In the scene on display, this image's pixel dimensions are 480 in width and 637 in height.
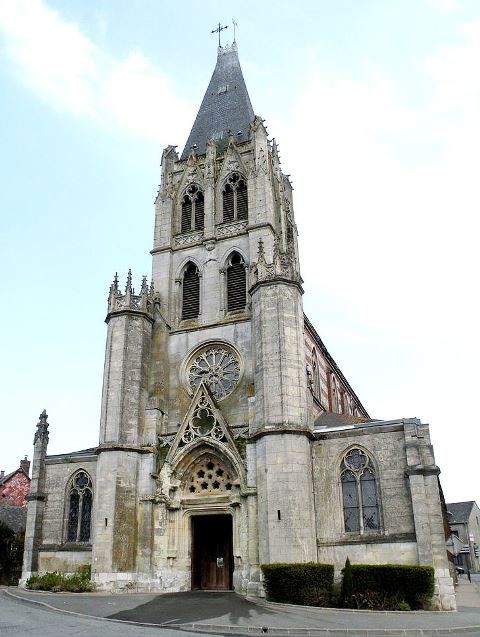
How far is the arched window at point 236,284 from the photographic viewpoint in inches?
A: 1155

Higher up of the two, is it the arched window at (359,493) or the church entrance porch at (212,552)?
the arched window at (359,493)

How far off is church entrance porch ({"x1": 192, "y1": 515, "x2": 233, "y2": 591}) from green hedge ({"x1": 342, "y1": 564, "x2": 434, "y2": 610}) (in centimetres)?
783

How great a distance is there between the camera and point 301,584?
1975 cm

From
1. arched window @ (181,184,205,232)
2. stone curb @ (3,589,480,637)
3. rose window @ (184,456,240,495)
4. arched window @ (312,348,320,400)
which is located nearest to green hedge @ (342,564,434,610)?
stone curb @ (3,589,480,637)

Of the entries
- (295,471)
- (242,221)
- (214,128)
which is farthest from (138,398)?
(214,128)

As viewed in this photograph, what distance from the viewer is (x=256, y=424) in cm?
2483

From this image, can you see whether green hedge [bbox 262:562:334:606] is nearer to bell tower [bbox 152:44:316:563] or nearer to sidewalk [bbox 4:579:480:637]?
sidewalk [bbox 4:579:480:637]

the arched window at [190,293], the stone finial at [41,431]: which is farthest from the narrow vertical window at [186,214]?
the stone finial at [41,431]

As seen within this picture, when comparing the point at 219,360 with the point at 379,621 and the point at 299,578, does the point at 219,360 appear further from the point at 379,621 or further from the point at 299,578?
the point at 379,621

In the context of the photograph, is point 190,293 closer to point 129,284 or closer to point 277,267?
point 129,284

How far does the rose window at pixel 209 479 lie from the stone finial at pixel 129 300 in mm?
7769

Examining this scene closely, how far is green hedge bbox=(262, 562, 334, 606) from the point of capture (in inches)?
773

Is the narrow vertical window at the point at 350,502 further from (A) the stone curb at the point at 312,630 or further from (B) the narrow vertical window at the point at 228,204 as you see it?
(B) the narrow vertical window at the point at 228,204

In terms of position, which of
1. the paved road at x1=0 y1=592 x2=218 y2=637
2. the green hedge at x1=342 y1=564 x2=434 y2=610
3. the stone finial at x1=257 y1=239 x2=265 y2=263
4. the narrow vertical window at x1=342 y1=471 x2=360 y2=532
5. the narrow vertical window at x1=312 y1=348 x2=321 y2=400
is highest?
the stone finial at x1=257 y1=239 x2=265 y2=263
